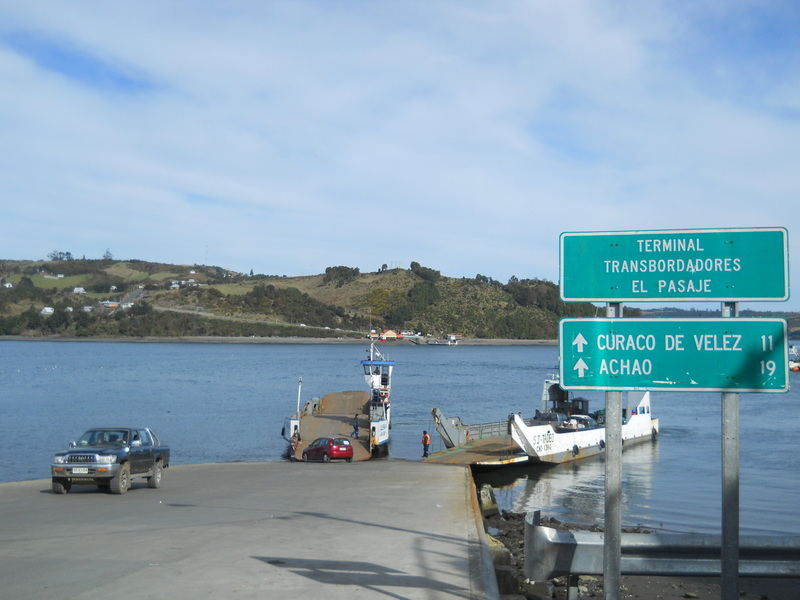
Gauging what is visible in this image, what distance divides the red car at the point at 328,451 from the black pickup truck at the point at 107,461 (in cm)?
1202

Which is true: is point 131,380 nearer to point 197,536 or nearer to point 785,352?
point 197,536

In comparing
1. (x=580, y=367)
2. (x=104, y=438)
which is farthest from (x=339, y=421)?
(x=580, y=367)

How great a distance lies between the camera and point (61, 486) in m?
19.0

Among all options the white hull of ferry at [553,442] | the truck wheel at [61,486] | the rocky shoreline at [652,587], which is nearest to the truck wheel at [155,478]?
the truck wheel at [61,486]

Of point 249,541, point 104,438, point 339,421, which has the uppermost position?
point 104,438

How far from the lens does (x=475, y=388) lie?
9481 cm

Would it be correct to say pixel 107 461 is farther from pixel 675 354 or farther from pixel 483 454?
pixel 483 454

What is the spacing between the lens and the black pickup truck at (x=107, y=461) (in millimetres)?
18219

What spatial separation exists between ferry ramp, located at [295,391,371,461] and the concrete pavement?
562 inches

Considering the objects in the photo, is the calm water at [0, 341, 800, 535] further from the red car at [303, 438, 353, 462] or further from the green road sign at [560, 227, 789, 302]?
the green road sign at [560, 227, 789, 302]

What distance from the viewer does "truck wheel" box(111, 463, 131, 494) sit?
18.6m

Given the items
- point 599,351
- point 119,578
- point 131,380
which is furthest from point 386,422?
point 131,380

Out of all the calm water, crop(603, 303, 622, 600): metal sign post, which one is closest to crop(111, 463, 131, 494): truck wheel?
the calm water

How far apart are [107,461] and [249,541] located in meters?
7.07
